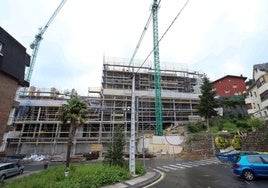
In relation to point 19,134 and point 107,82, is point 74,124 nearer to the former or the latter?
point 19,134

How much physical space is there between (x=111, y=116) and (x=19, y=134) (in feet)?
68.7

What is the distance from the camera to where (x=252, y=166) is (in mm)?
10906

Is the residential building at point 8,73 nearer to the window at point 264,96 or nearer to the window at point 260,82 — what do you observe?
the window at point 264,96

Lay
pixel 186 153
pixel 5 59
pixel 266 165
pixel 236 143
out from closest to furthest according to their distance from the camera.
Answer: pixel 266 165
pixel 5 59
pixel 236 143
pixel 186 153

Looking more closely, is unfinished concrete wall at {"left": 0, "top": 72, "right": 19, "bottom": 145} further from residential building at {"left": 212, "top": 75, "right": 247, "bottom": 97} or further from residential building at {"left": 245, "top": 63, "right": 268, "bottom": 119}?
residential building at {"left": 212, "top": 75, "right": 247, "bottom": 97}

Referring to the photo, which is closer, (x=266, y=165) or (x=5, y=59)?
(x=266, y=165)

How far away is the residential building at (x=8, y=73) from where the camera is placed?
20578mm

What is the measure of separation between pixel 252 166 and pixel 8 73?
26.7 metres

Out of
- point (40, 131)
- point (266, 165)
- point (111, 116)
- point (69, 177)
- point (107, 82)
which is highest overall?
point (107, 82)

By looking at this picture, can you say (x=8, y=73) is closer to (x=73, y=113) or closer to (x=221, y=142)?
(x=73, y=113)

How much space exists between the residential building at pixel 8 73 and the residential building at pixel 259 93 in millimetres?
38132

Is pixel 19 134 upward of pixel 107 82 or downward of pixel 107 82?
downward

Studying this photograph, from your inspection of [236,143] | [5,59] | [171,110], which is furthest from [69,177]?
[171,110]

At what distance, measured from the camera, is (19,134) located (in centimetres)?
3719
